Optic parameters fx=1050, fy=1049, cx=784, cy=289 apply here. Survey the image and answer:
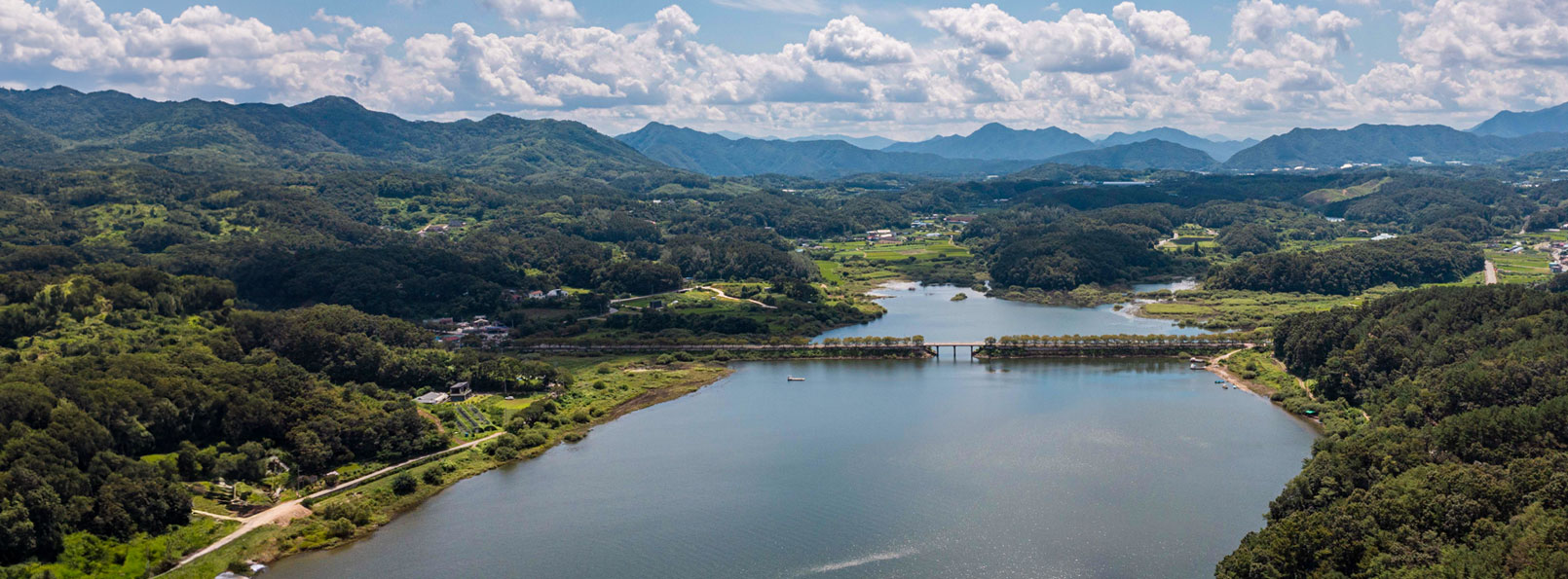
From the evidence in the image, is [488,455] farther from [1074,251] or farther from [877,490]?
[1074,251]

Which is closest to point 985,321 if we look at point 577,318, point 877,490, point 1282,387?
point 1282,387

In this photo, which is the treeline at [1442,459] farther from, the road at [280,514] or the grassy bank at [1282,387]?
the road at [280,514]

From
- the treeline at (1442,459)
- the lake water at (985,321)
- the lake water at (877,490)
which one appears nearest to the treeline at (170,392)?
the lake water at (877,490)

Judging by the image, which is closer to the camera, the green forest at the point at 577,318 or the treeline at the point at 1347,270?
the green forest at the point at 577,318

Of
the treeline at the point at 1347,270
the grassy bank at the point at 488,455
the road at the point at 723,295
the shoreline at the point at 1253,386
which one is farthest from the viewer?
the treeline at the point at 1347,270

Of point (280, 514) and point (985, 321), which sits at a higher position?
point (985, 321)
